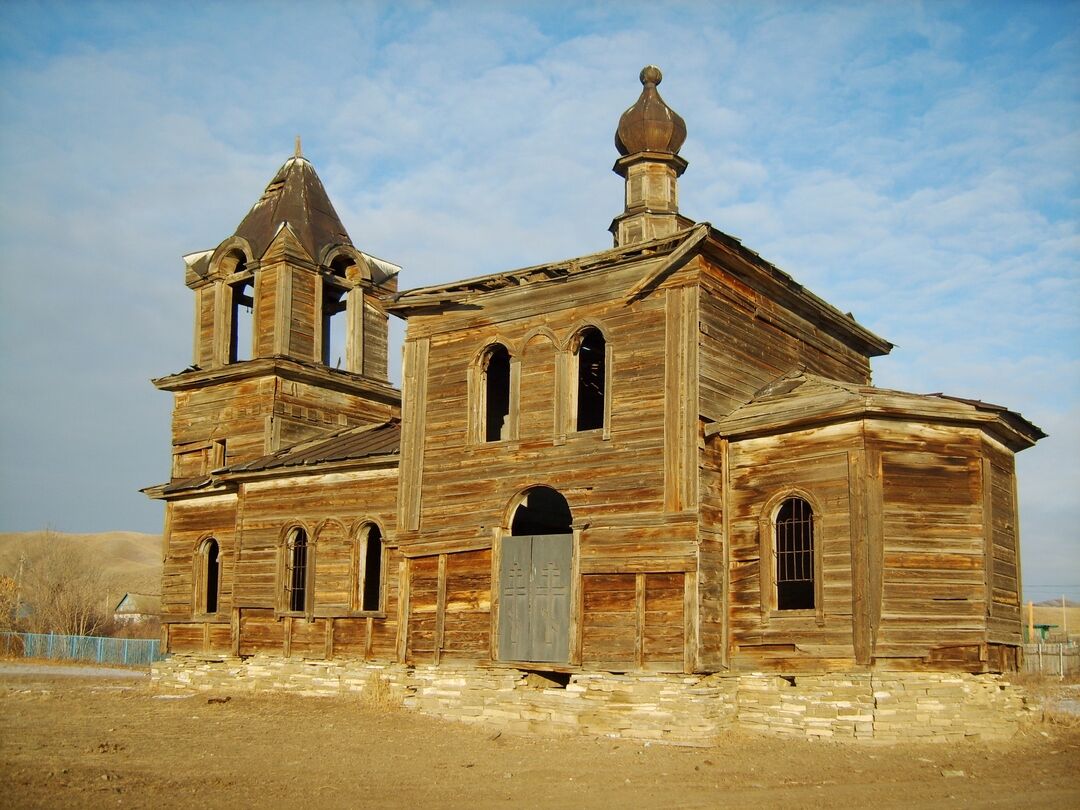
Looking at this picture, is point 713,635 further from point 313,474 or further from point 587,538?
point 313,474

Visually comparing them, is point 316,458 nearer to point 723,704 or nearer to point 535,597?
point 535,597

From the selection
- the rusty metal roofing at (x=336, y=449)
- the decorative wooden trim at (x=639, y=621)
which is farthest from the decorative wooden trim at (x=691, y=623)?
the rusty metal roofing at (x=336, y=449)

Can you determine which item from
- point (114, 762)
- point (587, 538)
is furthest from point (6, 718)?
point (587, 538)

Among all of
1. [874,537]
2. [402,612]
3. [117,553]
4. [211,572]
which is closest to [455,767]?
[402,612]

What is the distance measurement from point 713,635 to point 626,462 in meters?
2.94

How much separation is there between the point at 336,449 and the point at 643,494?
8360 millimetres

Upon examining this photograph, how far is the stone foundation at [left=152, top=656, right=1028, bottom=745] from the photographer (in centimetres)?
1645

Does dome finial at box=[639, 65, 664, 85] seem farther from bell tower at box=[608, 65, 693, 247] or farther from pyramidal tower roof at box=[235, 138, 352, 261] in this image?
pyramidal tower roof at box=[235, 138, 352, 261]

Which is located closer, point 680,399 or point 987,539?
point 987,539

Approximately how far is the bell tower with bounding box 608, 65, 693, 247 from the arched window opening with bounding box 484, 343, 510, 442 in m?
3.35

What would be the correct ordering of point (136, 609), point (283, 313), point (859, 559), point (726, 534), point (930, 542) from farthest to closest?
point (136, 609), point (283, 313), point (726, 534), point (930, 542), point (859, 559)

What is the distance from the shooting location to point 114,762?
1452cm

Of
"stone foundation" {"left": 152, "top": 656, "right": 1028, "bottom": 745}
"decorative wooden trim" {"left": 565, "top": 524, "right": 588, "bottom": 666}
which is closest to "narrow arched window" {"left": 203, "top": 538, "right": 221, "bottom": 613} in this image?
"stone foundation" {"left": 152, "top": 656, "right": 1028, "bottom": 745}

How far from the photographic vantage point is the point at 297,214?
28.3 metres
